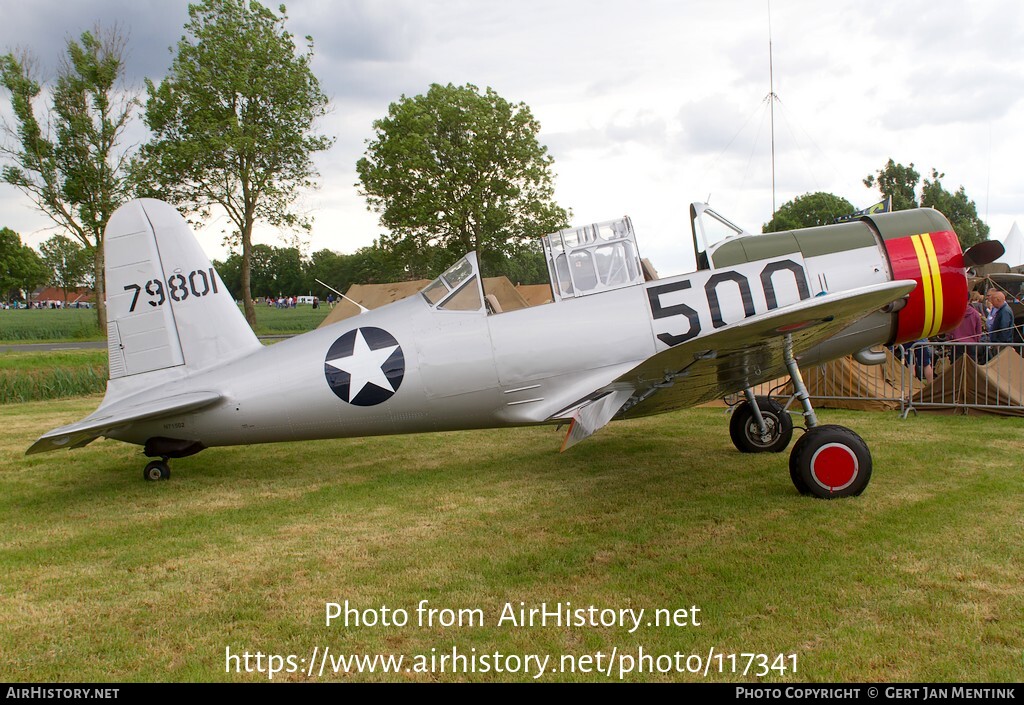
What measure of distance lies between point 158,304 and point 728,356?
4.65m

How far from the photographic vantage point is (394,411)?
536cm

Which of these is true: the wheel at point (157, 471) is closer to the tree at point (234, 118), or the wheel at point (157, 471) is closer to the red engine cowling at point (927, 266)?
the red engine cowling at point (927, 266)

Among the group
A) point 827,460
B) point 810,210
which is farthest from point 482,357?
point 810,210

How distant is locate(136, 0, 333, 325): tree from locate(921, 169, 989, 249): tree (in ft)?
117

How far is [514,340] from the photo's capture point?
17.0 feet

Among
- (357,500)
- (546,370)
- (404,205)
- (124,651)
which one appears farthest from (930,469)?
(404,205)

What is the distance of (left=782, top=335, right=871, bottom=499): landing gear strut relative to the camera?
4695mm

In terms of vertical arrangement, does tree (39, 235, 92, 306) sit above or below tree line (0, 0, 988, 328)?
above

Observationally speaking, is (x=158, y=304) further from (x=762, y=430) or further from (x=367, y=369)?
(x=762, y=430)

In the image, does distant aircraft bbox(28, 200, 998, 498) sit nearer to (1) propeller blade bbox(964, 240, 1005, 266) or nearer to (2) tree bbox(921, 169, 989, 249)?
(1) propeller blade bbox(964, 240, 1005, 266)

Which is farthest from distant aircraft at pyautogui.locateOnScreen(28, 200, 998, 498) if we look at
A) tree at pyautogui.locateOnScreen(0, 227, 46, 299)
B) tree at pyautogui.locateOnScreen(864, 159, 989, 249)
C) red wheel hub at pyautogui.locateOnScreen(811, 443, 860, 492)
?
tree at pyautogui.locateOnScreen(0, 227, 46, 299)

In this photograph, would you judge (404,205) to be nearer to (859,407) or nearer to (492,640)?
(859,407)

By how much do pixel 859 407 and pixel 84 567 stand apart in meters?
8.61

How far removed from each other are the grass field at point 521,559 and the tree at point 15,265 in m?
65.0
